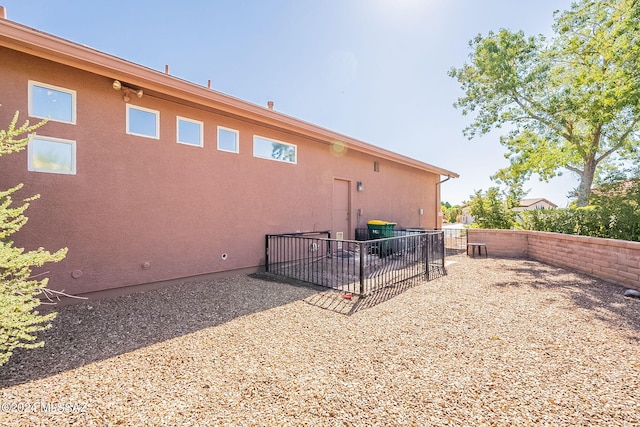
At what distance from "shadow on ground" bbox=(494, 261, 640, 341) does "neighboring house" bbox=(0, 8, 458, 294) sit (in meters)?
5.27

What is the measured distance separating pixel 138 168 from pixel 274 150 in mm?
2968

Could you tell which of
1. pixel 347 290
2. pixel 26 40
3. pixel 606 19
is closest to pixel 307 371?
pixel 347 290

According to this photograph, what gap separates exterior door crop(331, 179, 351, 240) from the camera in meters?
8.38

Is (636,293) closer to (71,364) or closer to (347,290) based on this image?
(347,290)

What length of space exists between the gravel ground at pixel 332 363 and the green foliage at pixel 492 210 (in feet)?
18.4

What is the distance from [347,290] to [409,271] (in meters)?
2.07

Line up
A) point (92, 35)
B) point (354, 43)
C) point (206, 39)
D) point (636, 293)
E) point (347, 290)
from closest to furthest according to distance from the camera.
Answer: point (636, 293)
point (347, 290)
point (92, 35)
point (206, 39)
point (354, 43)

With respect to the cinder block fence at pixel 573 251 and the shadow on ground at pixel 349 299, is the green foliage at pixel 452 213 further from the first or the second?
the shadow on ground at pixel 349 299

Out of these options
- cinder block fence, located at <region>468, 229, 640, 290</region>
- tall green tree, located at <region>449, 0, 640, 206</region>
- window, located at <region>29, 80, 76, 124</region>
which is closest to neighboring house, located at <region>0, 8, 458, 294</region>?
window, located at <region>29, 80, 76, 124</region>

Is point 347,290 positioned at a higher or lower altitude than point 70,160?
lower

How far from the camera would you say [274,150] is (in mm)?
6734

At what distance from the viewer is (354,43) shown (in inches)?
352

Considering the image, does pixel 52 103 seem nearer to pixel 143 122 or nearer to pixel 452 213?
pixel 143 122

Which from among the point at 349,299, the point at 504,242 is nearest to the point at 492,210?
the point at 504,242
